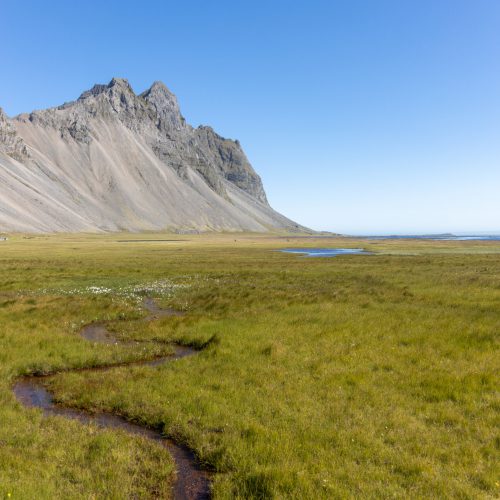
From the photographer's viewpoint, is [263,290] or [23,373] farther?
[263,290]

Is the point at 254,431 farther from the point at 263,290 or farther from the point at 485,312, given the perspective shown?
the point at 263,290

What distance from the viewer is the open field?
848 centimetres

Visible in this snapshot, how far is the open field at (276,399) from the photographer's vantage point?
848cm

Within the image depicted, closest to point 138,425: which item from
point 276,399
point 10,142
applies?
point 276,399

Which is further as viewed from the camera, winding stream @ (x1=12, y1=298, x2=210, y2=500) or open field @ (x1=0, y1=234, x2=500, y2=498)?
winding stream @ (x1=12, y1=298, x2=210, y2=500)

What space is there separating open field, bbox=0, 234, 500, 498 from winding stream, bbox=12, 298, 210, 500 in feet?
0.87

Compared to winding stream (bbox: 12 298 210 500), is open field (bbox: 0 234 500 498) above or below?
above

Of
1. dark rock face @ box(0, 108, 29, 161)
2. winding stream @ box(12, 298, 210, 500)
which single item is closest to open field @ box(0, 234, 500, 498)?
winding stream @ box(12, 298, 210, 500)

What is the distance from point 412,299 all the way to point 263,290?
11784 millimetres

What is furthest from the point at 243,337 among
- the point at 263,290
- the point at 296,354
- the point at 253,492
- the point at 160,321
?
the point at 263,290

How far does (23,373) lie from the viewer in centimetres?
1577

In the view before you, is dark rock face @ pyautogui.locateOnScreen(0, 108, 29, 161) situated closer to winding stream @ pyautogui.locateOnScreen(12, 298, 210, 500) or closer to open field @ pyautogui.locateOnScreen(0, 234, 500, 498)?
open field @ pyautogui.locateOnScreen(0, 234, 500, 498)

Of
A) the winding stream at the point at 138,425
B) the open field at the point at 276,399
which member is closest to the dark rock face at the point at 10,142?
the open field at the point at 276,399

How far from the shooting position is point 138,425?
11.5m
